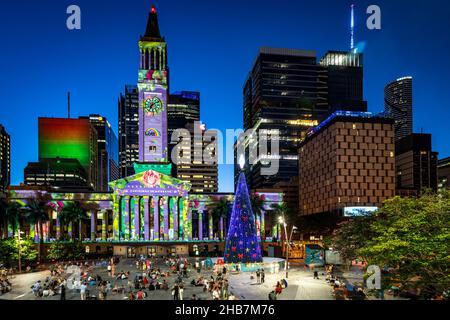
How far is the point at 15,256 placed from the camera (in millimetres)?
67875

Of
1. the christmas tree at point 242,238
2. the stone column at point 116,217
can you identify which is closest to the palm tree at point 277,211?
the stone column at point 116,217

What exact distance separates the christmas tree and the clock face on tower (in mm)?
65130

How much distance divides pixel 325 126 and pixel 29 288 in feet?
316

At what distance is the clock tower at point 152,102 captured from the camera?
390ft

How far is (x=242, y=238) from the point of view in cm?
5912

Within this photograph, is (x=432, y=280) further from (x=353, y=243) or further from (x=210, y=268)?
(x=210, y=268)

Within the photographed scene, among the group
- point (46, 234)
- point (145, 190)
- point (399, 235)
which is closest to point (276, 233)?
point (145, 190)

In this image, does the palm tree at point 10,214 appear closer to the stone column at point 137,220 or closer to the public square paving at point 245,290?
the stone column at point 137,220

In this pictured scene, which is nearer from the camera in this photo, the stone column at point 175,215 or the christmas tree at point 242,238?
the christmas tree at point 242,238

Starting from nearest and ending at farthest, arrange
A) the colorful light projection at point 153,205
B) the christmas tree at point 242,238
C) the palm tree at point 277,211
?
the christmas tree at point 242,238 < the colorful light projection at point 153,205 < the palm tree at point 277,211

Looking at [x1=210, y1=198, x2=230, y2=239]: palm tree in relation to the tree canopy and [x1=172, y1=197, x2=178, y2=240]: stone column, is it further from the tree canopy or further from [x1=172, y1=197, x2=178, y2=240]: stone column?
the tree canopy

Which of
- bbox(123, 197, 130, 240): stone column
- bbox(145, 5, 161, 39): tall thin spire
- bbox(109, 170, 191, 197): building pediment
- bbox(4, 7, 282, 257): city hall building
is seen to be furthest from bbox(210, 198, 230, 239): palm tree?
bbox(145, 5, 161, 39): tall thin spire

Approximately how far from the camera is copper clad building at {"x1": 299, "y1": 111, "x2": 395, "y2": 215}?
119000mm
